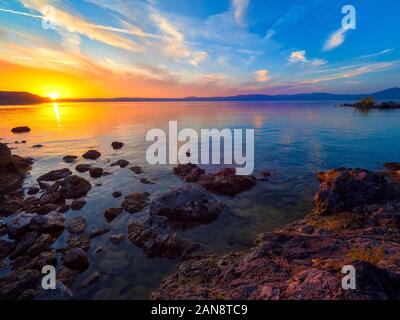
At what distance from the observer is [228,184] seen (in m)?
19.0

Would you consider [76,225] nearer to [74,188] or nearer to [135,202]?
[135,202]

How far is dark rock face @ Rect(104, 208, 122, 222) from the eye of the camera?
15.2 meters

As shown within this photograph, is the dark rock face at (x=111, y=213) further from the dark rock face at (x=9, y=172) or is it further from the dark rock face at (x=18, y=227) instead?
the dark rock face at (x=9, y=172)

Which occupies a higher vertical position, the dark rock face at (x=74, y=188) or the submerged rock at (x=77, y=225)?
the dark rock face at (x=74, y=188)

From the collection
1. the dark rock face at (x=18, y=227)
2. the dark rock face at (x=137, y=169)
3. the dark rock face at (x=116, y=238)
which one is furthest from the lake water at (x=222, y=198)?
the dark rock face at (x=18, y=227)

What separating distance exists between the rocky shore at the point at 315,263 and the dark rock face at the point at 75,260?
4.97m

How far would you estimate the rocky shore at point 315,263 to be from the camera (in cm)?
563

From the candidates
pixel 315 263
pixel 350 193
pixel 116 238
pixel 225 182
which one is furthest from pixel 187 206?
pixel 350 193

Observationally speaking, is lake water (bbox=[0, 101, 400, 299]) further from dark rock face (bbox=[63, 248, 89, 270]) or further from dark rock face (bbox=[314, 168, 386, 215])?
dark rock face (bbox=[314, 168, 386, 215])

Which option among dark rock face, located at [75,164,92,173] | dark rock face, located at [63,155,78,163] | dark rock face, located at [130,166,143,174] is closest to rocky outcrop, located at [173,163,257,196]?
dark rock face, located at [130,166,143,174]

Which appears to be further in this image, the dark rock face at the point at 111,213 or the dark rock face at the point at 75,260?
the dark rock face at the point at 111,213

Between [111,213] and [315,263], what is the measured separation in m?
13.6
